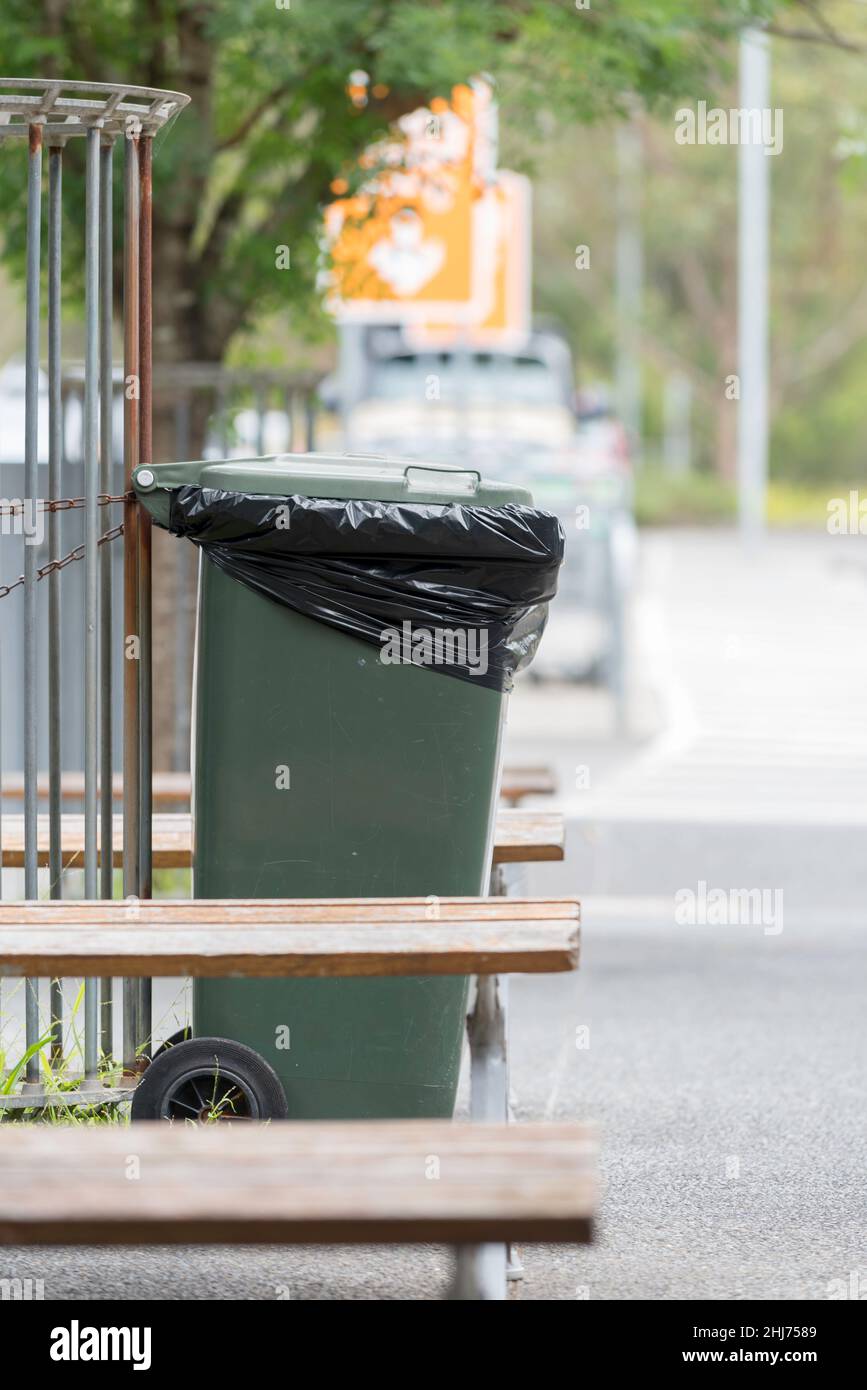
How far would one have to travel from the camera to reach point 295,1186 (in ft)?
8.29

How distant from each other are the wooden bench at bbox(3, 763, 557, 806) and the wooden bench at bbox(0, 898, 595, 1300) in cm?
191

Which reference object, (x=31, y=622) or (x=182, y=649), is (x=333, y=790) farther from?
(x=182, y=649)

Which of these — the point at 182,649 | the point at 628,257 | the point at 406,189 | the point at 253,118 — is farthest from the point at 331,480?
the point at 628,257

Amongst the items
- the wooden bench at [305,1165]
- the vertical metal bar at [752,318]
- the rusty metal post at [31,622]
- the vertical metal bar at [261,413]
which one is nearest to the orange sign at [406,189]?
the vertical metal bar at [261,413]

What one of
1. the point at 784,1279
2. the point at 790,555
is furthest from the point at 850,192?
the point at 790,555

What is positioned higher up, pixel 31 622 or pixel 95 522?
pixel 95 522

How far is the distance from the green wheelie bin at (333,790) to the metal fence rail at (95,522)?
22 cm

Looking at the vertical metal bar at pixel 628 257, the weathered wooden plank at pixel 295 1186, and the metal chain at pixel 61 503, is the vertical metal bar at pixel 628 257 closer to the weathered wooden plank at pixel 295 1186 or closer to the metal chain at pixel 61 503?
the metal chain at pixel 61 503

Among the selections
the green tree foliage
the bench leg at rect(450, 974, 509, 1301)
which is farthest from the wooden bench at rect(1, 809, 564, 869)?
the green tree foliage

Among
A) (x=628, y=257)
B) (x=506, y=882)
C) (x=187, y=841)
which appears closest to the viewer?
(x=187, y=841)

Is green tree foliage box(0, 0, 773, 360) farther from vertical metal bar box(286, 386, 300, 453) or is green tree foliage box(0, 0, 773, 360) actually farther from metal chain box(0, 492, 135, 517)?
metal chain box(0, 492, 135, 517)

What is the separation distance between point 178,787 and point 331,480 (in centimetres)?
171

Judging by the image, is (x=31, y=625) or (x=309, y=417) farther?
(x=309, y=417)

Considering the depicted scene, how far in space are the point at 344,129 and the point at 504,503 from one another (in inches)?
180
